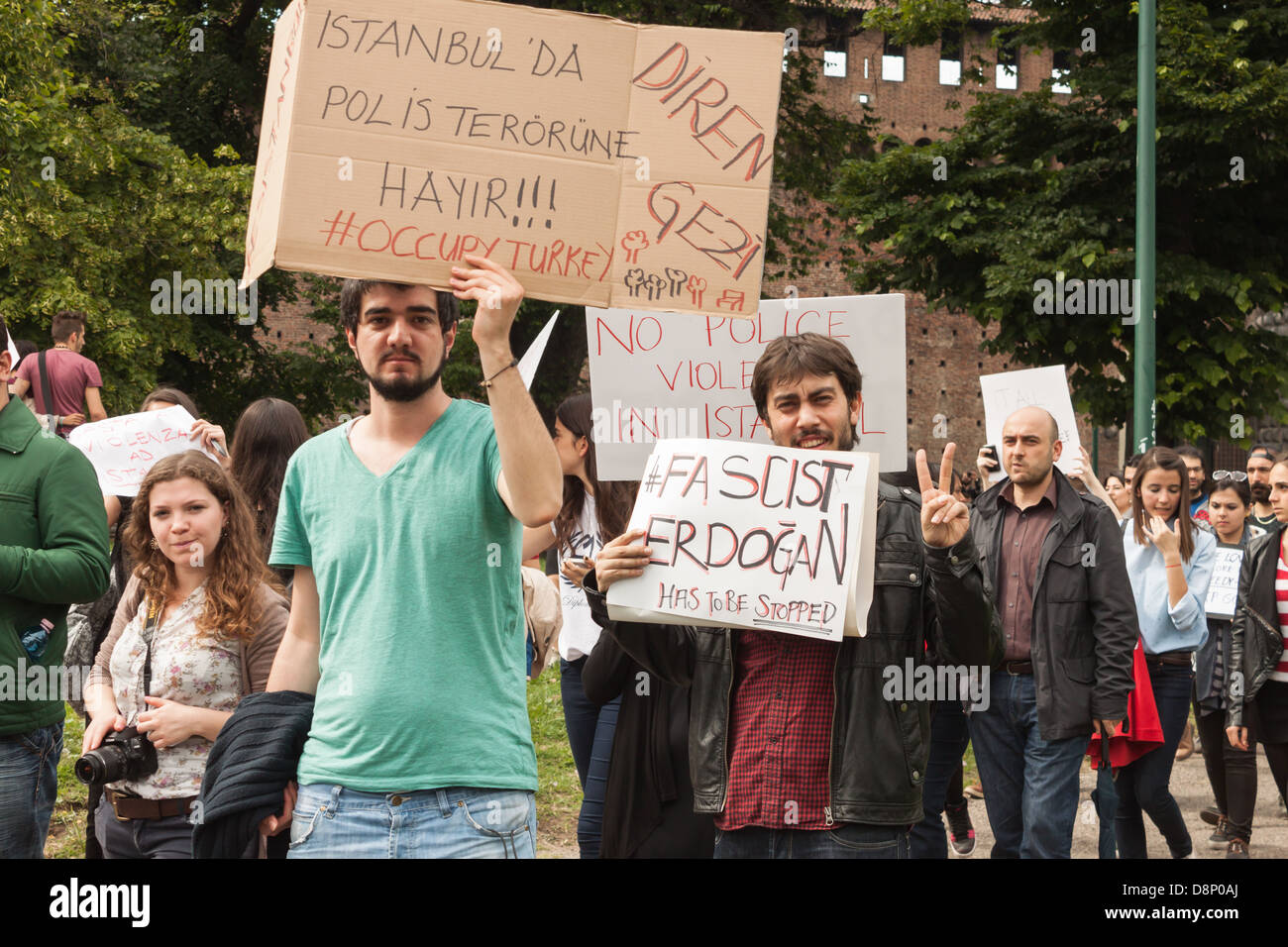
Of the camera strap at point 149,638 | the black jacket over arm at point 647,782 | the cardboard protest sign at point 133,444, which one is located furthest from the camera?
the cardboard protest sign at point 133,444

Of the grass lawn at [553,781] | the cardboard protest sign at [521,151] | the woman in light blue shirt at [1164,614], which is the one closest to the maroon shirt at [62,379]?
the grass lawn at [553,781]

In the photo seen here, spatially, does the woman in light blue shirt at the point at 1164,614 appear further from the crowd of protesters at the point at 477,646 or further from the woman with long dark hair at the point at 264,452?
the woman with long dark hair at the point at 264,452

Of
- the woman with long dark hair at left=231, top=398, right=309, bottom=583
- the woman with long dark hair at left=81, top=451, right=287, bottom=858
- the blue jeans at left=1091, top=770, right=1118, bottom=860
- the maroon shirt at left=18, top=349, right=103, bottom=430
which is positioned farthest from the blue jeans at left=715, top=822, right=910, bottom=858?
the maroon shirt at left=18, top=349, right=103, bottom=430

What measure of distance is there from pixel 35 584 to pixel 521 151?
1684 millimetres

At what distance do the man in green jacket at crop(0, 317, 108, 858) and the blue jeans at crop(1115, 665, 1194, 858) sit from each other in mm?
4415

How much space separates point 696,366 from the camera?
4840 millimetres

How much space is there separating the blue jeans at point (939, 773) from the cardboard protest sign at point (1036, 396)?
4.81 feet

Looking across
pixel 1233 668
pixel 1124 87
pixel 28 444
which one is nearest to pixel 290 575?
pixel 28 444

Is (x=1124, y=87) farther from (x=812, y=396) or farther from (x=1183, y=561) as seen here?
(x=812, y=396)

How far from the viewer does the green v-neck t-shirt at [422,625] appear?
9.05 feet

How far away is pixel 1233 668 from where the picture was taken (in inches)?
266

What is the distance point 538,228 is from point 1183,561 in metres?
5.20

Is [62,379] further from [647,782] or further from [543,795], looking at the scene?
[647,782]

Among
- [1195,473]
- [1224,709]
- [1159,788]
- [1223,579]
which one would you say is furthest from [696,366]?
[1195,473]
